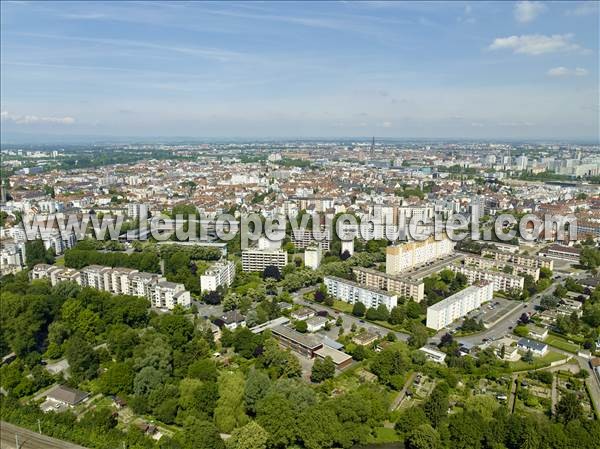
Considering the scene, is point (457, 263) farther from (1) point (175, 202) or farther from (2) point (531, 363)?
(1) point (175, 202)

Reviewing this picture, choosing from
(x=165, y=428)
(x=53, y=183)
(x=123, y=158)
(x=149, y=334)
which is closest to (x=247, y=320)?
(x=149, y=334)

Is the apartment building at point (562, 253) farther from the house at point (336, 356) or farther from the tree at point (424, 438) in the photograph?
the tree at point (424, 438)

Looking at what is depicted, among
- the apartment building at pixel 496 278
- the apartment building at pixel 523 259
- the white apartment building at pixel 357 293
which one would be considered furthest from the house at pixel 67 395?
the apartment building at pixel 523 259

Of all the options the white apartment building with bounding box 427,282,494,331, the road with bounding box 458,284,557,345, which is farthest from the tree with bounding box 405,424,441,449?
the white apartment building with bounding box 427,282,494,331

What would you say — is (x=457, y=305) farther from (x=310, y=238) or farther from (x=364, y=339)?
(x=310, y=238)

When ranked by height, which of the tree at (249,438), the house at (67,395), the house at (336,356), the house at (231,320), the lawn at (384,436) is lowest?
the lawn at (384,436)

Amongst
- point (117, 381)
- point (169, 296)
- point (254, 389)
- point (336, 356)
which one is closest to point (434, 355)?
point (336, 356)
